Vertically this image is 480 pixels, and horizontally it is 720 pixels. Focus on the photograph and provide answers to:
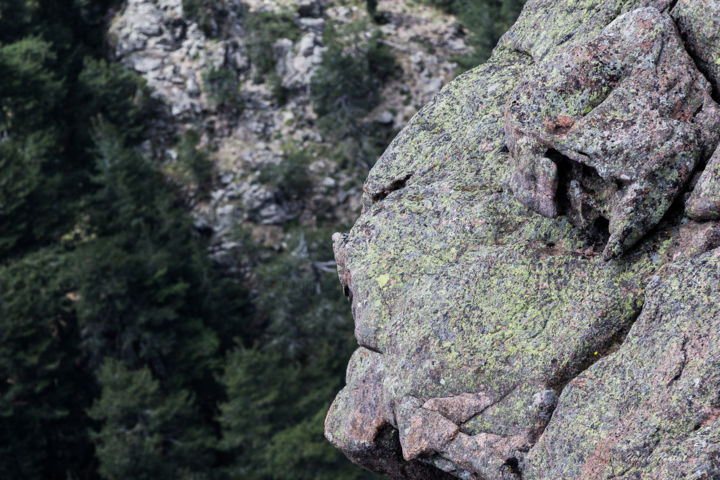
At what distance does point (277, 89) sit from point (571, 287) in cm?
5678

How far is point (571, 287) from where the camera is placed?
11.1 metres

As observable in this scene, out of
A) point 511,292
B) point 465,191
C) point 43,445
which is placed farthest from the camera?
point 43,445

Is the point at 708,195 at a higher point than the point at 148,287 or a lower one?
higher

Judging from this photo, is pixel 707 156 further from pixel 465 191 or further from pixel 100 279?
pixel 100 279

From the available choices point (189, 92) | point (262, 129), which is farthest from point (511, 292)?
point (189, 92)

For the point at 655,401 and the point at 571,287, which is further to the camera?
the point at 571,287

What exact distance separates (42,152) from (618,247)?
51.1 metres

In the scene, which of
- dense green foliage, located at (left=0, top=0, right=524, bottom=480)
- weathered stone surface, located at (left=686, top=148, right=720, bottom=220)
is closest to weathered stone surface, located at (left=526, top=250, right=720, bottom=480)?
weathered stone surface, located at (left=686, top=148, right=720, bottom=220)

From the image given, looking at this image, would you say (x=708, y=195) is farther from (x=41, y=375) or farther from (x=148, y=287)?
(x=148, y=287)

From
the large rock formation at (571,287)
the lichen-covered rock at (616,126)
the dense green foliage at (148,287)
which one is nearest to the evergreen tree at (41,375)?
the dense green foliage at (148,287)

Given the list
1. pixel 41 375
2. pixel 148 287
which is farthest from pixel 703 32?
pixel 148 287

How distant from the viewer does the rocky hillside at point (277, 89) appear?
6041 centimetres

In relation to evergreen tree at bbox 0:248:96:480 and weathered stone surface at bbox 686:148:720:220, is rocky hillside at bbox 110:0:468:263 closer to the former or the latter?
evergreen tree at bbox 0:248:96:480

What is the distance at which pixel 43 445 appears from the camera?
46.1 meters
